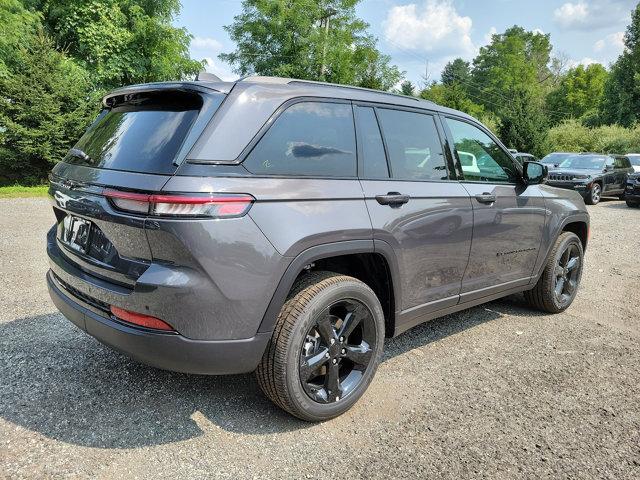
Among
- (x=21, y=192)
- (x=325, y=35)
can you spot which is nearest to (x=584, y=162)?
(x=21, y=192)

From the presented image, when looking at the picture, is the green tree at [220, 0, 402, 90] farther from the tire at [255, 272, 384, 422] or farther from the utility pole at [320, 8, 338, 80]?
the tire at [255, 272, 384, 422]

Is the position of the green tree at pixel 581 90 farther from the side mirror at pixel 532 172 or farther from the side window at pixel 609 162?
the side mirror at pixel 532 172

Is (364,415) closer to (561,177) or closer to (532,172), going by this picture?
(532,172)

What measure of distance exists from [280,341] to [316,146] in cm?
108

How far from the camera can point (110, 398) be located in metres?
2.98

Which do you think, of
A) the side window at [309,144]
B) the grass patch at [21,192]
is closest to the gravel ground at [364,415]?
the side window at [309,144]

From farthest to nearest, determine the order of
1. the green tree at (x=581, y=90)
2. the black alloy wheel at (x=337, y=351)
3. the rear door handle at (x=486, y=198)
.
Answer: the green tree at (x=581, y=90) < the rear door handle at (x=486, y=198) < the black alloy wheel at (x=337, y=351)

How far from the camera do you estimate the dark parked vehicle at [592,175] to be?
15.6 meters

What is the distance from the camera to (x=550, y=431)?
283cm

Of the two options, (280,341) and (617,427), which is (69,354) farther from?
(617,427)

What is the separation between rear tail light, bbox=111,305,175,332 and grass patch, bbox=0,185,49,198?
11.4m

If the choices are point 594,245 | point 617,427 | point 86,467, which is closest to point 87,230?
point 86,467

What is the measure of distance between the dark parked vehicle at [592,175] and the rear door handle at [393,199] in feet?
46.9

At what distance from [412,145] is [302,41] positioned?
33.4 m
